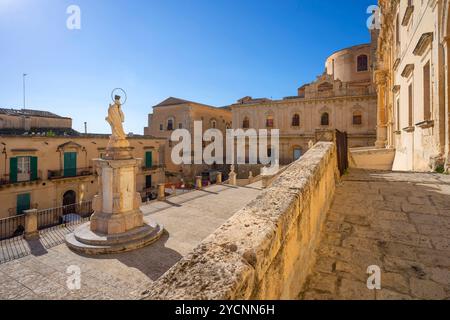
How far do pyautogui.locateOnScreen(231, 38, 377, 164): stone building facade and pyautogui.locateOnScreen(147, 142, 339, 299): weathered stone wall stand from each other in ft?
86.8

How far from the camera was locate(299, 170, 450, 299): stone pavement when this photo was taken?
2.20 m

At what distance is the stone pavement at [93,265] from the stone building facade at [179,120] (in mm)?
23140

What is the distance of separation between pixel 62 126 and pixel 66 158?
718 centimetres

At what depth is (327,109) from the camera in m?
27.9

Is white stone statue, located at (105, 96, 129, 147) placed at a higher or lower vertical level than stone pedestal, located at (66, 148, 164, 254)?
higher

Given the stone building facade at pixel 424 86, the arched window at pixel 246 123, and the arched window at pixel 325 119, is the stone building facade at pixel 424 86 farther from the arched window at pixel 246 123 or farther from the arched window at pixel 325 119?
the arched window at pixel 246 123

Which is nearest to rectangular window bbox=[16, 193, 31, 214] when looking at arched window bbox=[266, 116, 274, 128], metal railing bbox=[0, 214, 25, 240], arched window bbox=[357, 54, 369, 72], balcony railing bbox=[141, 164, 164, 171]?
metal railing bbox=[0, 214, 25, 240]

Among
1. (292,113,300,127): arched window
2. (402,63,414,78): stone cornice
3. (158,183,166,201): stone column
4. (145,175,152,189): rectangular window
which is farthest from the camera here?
(292,113,300,127): arched window

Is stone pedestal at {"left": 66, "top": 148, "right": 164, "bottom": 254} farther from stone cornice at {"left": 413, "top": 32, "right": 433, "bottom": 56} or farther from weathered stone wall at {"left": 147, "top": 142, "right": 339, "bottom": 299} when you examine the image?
stone cornice at {"left": 413, "top": 32, "right": 433, "bottom": 56}

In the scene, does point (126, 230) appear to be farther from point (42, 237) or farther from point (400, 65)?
point (400, 65)

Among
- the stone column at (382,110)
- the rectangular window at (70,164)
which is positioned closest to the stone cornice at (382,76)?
the stone column at (382,110)

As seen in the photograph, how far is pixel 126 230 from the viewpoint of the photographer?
8703 millimetres

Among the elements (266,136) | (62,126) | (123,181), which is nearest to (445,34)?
(123,181)

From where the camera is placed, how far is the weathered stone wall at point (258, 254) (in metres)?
1.37
